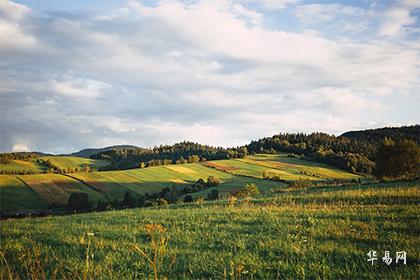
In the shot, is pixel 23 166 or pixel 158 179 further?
pixel 23 166

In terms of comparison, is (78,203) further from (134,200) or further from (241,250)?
(241,250)

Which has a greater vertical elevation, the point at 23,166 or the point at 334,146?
the point at 334,146

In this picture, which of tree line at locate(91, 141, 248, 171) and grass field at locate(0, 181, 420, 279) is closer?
grass field at locate(0, 181, 420, 279)

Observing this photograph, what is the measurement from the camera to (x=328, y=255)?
293 inches

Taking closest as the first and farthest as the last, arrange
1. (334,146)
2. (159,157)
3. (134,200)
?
1. (134,200)
2. (334,146)
3. (159,157)

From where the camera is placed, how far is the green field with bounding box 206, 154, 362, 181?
10306 cm

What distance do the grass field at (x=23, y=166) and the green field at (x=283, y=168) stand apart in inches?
2405

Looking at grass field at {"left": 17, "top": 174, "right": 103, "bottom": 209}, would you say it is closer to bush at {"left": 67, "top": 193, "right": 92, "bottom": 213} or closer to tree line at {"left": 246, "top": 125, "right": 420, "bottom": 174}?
bush at {"left": 67, "top": 193, "right": 92, "bottom": 213}

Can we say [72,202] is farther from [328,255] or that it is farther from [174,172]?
[328,255]

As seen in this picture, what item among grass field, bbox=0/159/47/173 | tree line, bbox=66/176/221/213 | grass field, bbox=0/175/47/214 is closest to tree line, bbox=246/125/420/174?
tree line, bbox=66/176/221/213

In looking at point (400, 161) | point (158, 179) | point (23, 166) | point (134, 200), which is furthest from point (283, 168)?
point (23, 166)

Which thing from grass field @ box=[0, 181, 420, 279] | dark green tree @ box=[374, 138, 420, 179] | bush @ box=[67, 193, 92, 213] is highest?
dark green tree @ box=[374, 138, 420, 179]

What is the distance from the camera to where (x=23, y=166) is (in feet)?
373

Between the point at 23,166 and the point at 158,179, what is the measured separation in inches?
1981
